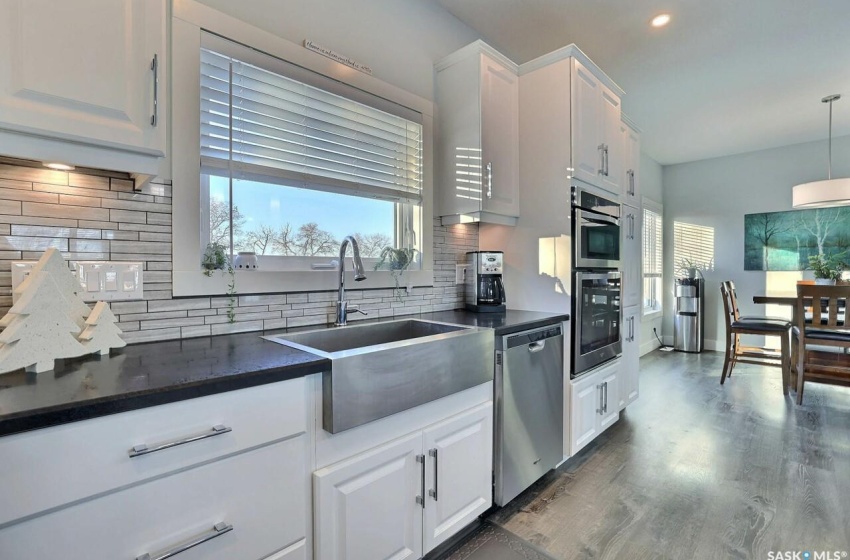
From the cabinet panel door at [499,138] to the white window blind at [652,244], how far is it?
398 centimetres

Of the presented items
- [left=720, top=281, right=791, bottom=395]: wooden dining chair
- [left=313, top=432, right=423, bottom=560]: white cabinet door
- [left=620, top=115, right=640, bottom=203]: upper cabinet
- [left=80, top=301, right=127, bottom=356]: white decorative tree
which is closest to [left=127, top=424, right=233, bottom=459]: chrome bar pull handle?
[left=313, top=432, right=423, bottom=560]: white cabinet door

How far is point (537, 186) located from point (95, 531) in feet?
7.68

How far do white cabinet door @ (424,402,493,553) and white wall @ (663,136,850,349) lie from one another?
5.51 meters

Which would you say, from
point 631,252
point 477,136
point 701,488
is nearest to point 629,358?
point 631,252

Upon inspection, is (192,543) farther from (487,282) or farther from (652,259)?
(652,259)

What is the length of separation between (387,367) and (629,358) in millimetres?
2558

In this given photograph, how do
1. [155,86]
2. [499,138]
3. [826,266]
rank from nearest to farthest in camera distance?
[155,86] → [499,138] → [826,266]

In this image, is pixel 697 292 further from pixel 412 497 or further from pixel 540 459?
pixel 412 497

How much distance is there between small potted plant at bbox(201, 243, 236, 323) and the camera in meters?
1.45

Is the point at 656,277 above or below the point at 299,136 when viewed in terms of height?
below

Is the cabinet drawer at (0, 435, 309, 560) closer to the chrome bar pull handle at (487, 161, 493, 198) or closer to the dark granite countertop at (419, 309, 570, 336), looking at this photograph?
the dark granite countertop at (419, 309, 570, 336)

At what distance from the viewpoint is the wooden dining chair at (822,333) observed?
3.15 m

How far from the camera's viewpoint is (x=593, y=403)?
2.43 metres

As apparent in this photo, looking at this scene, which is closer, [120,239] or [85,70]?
[85,70]
